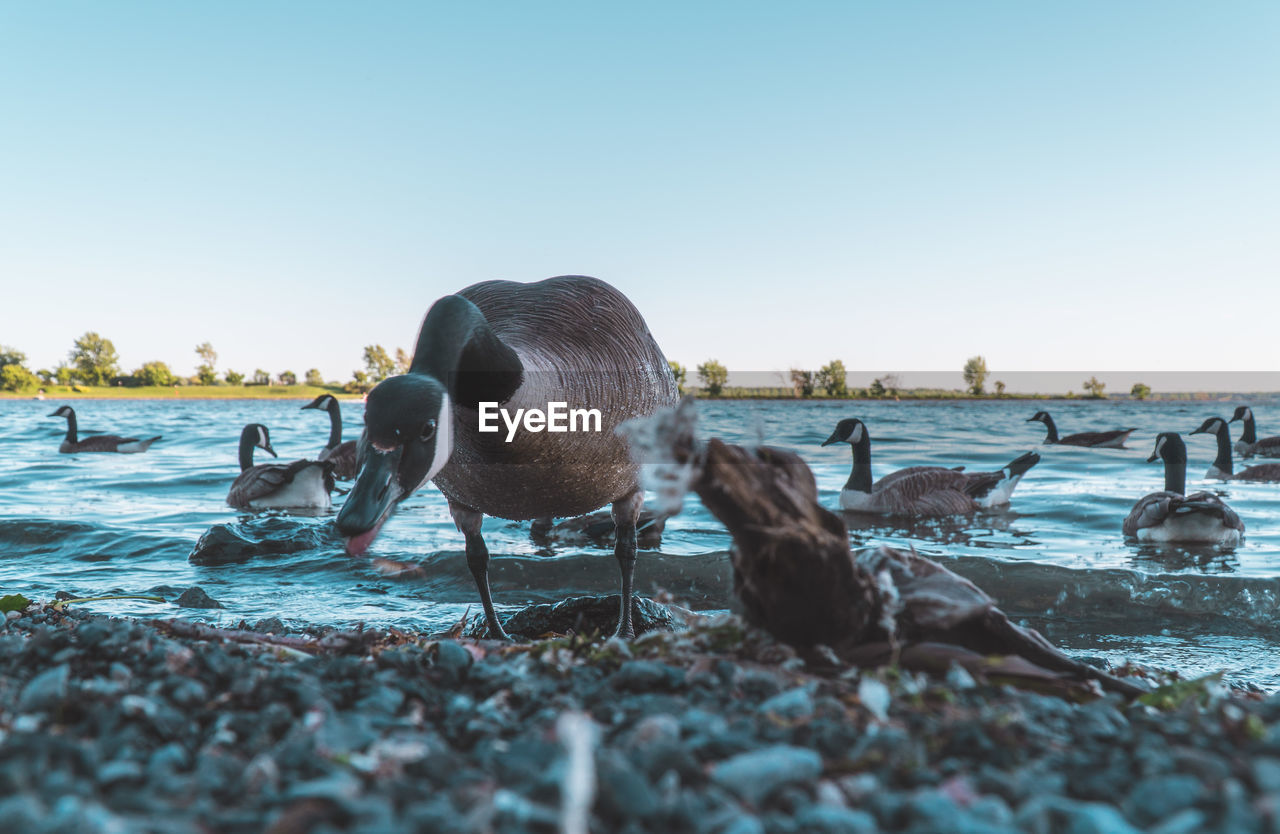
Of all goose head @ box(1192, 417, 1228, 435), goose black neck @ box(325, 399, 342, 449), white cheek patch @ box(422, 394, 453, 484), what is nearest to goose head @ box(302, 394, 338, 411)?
goose black neck @ box(325, 399, 342, 449)

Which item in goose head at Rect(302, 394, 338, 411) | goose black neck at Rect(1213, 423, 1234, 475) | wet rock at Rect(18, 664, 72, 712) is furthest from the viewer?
goose head at Rect(302, 394, 338, 411)

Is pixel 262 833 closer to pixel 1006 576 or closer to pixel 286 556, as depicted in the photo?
pixel 1006 576

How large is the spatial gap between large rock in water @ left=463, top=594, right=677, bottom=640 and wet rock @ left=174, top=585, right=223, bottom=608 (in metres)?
2.57

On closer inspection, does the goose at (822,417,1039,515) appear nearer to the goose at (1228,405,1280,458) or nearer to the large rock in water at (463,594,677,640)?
the large rock in water at (463,594,677,640)

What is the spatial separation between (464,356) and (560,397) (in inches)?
35.6

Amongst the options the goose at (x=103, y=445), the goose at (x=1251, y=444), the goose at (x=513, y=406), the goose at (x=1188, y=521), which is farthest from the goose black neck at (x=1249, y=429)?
the goose at (x=103, y=445)

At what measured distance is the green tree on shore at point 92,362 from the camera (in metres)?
153

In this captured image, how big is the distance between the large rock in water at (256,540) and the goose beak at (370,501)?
23.9ft

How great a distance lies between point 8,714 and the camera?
2.23 metres

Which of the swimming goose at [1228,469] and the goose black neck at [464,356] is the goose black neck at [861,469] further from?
the goose black neck at [464,356]

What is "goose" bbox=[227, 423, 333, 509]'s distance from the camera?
1466 cm

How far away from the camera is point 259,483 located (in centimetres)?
1459

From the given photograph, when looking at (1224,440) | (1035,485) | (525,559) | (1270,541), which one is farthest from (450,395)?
(1224,440)

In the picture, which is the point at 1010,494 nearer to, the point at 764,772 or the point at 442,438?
the point at 442,438
